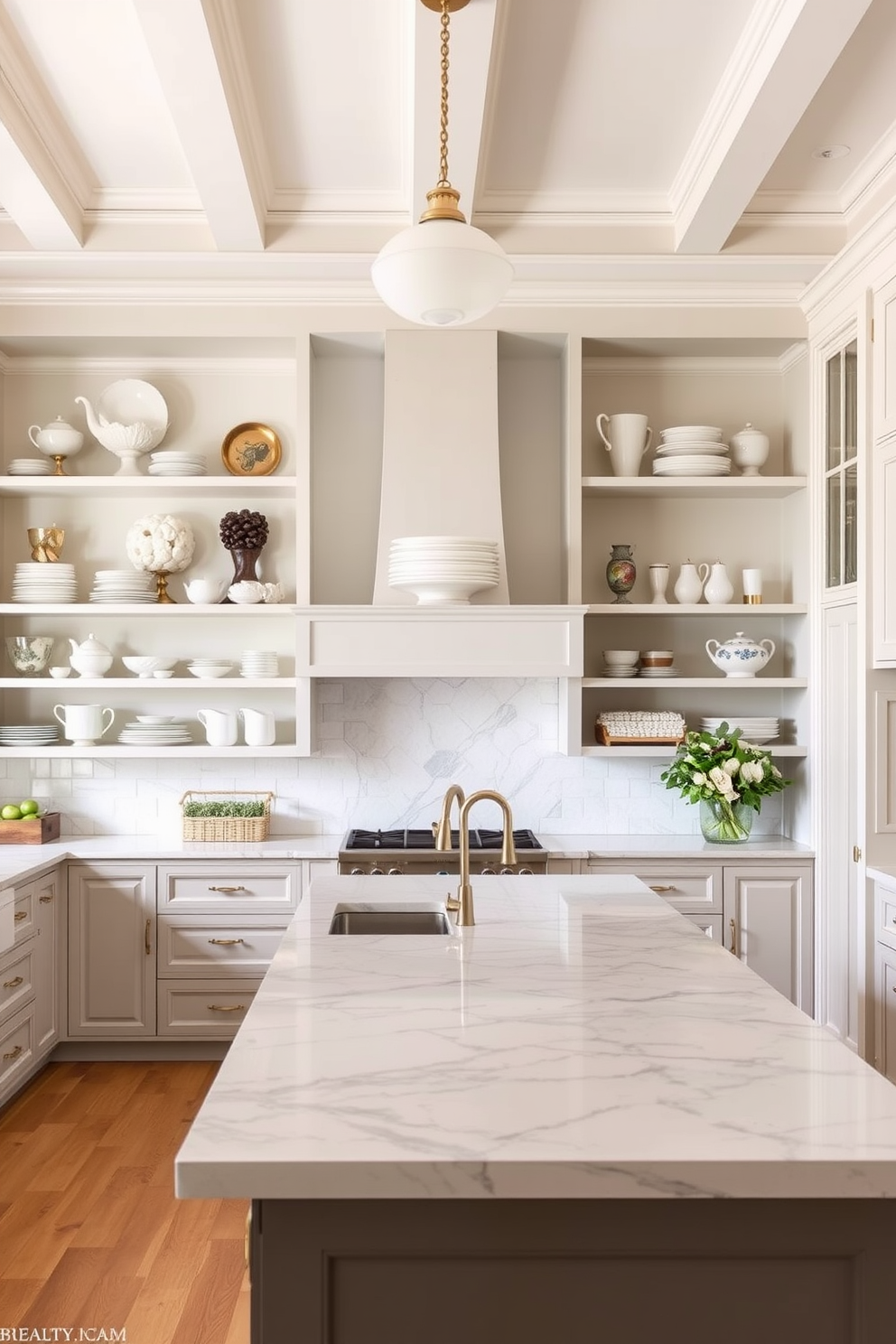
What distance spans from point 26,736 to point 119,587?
687mm

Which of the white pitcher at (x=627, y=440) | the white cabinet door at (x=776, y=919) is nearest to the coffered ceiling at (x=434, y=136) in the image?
the white pitcher at (x=627, y=440)

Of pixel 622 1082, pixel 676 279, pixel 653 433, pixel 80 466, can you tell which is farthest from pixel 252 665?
pixel 622 1082

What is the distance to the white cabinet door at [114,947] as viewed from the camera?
154 inches

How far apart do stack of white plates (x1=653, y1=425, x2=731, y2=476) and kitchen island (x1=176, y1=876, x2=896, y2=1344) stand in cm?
295

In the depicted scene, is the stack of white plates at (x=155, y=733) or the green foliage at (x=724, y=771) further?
the stack of white plates at (x=155, y=733)

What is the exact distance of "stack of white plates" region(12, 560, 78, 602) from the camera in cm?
420

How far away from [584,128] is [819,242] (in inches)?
41.7

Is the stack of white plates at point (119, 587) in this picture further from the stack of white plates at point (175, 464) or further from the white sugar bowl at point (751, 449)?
the white sugar bowl at point (751, 449)

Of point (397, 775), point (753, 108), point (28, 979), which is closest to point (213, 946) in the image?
point (28, 979)

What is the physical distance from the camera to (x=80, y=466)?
4.46 m

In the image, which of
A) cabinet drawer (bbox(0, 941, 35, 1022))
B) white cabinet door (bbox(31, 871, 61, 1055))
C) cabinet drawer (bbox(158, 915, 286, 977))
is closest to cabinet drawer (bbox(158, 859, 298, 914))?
cabinet drawer (bbox(158, 915, 286, 977))

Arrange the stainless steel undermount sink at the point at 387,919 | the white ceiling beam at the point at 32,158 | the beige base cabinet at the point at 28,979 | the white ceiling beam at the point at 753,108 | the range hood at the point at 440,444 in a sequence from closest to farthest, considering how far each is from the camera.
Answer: the white ceiling beam at the point at 753,108
the stainless steel undermount sink at the point at 387,919
the white ceiling beam at the point at 32,158
the beige base cabinet at the point at 28,979
the range hood at the point at 440,444

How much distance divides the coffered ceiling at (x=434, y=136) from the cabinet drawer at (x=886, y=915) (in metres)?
2.22

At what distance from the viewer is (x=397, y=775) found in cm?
440
